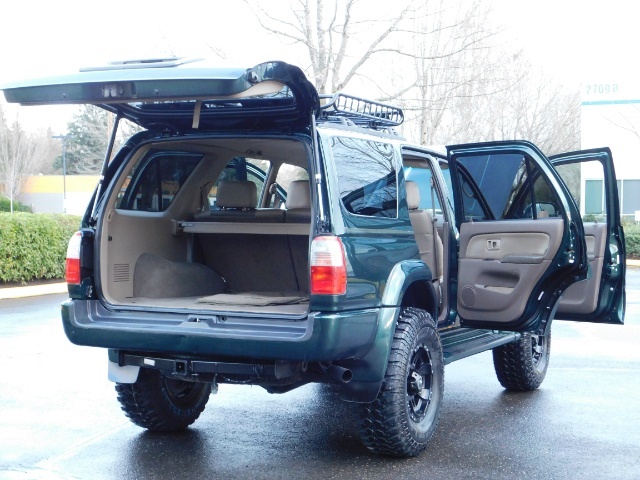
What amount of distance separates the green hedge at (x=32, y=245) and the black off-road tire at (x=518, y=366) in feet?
33.9

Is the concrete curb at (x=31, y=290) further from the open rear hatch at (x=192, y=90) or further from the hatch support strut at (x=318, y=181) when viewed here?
the hatch support strut at (x=318, y=181)

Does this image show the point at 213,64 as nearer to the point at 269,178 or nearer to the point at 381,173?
the point at 381,173

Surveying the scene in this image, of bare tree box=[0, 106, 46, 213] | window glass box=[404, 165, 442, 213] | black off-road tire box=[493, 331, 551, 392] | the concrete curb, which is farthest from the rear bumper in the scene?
bare tree box=[0, 106, 46, 213]

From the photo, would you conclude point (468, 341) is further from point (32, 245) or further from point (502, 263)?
point (32, 245)

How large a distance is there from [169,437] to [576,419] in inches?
114

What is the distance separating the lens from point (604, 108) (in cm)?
2983

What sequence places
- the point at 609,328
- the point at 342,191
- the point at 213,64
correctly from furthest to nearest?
the point at 609,328, the point at 342,191, the point at 213,64

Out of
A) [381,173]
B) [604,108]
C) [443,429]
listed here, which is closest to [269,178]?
[381,173]

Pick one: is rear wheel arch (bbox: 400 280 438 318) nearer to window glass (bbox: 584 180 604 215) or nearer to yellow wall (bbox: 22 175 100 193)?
window glass (bbox: 584 180 604 215)

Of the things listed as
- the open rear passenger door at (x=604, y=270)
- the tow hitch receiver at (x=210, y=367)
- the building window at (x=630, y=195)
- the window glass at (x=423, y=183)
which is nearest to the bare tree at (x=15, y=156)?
the building window at (x=630, y=195)

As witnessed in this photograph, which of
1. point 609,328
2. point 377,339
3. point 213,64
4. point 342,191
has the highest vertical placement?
point 213,64

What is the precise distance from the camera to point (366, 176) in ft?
17.9

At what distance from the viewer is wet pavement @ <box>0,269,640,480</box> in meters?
5.16

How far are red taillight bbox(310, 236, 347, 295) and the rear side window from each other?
1603 millimetres
